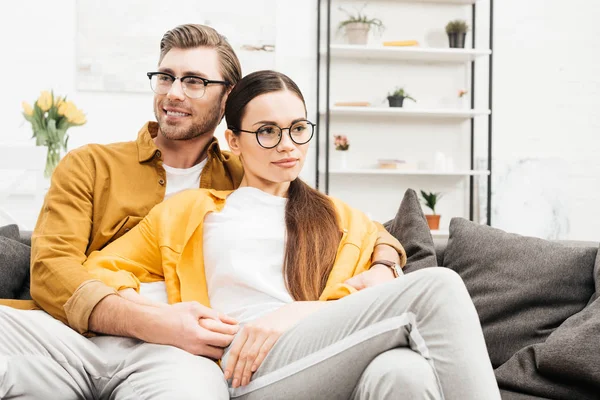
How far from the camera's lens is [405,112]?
4.74 m

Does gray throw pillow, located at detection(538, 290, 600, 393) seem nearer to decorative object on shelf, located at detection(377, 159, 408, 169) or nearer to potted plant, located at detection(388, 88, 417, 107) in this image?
decorative object on shelf, located at detection(377, 159, 408, 169)

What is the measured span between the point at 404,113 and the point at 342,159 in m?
0.56

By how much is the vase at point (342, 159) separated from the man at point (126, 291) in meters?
2.73

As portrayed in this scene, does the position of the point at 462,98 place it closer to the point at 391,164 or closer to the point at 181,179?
the point at 391,164

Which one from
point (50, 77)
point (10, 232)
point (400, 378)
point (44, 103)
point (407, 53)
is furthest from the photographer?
point (407, 53)

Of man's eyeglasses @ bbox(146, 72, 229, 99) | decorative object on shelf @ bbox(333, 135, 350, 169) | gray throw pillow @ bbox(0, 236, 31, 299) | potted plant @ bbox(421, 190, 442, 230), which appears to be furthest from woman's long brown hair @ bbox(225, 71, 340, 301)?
potted plant @ bbox(421, 190, 442, 230)

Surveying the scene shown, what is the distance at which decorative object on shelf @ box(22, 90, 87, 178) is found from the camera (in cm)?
298

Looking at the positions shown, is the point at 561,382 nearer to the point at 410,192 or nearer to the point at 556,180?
the point at 410,192

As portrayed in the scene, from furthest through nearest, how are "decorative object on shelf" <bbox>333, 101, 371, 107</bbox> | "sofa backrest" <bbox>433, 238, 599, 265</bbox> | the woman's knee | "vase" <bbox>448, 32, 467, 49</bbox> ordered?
1. "vase" <bbox>448, 32, 467, 49</bbox>
2. "decorative object on shelf" <bbox>333, 101, 371, 107</bbox>
3. "sofa backrest" <bbox>433, 238, 599, 265</bbox>
4. the woman's knee

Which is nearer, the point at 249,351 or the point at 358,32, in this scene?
the point at 249,351

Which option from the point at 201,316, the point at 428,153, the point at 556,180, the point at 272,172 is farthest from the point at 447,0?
the point at 201,316

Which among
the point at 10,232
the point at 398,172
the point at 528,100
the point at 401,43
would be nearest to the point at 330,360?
the point at 10,232

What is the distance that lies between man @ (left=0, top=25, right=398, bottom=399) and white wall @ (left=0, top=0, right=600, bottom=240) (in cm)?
292

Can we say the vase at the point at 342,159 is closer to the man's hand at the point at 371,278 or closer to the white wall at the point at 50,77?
the white wall at the point at 50,77
